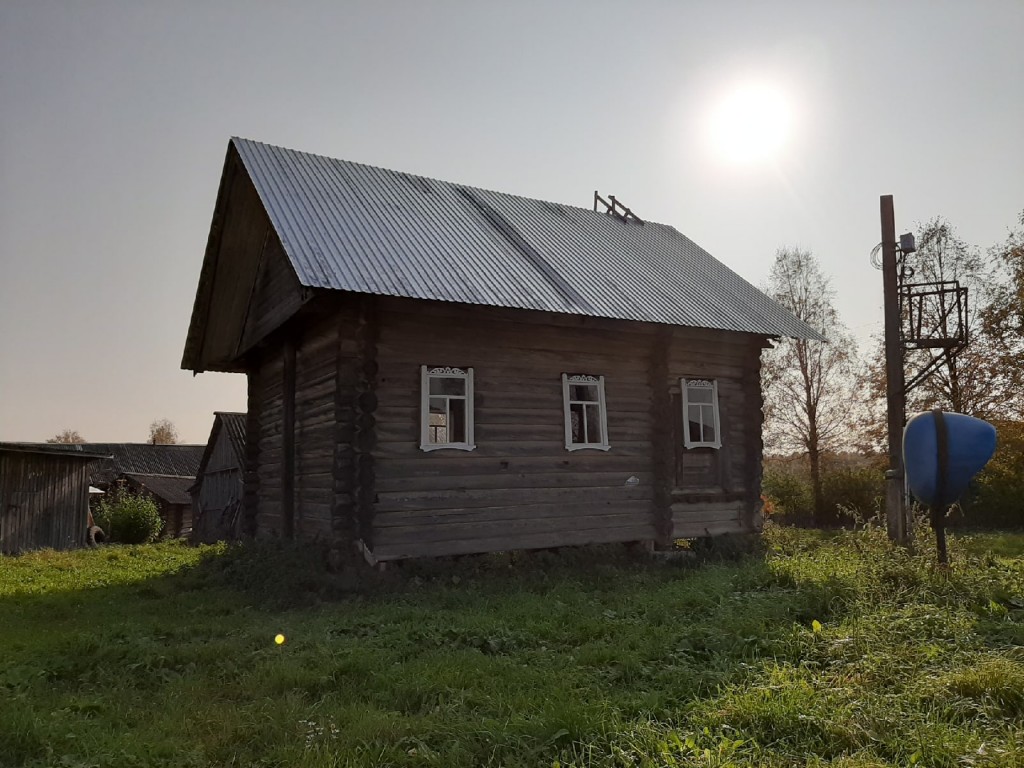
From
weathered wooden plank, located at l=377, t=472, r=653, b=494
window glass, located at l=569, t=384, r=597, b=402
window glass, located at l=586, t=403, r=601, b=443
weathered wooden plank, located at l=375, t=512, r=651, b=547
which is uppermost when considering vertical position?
window glass, located at l=569, t=384, r=597, b=402

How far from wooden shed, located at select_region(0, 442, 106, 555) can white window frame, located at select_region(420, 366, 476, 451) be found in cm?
1444

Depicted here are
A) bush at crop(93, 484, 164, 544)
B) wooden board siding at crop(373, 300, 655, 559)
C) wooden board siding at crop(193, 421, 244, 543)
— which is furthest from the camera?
bush at crop(93, 484, 164, 544)

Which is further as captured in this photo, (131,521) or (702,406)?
(131,521)

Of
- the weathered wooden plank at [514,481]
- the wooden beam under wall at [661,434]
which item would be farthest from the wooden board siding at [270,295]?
the wooden beam under wall at [661,434]

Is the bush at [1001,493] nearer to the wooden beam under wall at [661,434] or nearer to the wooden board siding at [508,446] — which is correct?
the wooden beam under wall at [661,434]

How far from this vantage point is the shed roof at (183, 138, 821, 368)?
36.9ft

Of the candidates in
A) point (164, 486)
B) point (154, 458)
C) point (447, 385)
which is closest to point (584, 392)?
point (447, 385)

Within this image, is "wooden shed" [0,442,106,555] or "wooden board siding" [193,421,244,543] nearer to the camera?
"wooden shed" [0,442,106,555]

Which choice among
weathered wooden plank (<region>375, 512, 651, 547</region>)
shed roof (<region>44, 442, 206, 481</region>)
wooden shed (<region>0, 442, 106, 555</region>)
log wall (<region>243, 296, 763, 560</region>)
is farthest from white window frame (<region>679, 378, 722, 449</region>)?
shed roof (<region>44, 442, 206, 481</region>)

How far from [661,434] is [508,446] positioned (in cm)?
329

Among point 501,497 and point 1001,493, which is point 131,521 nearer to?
point 501,497

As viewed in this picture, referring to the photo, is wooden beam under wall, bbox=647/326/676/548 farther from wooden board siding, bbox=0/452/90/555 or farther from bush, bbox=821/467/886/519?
wooden board siding, bbox=0/452/90/555

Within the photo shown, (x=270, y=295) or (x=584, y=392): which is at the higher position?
(x=270, y=295)

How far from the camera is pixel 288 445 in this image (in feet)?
43.8
